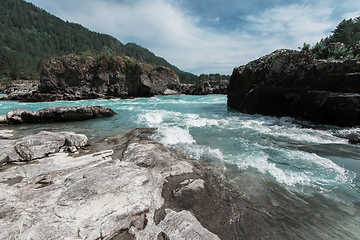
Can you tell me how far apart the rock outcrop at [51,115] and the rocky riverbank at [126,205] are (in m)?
7.11

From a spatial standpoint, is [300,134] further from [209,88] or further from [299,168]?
[209,88]

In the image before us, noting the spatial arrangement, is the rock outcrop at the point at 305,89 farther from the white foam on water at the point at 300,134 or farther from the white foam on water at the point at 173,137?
the white foam on water at the point at 173,137

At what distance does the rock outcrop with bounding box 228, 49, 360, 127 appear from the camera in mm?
6344

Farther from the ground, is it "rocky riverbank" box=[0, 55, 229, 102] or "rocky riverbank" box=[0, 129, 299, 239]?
"rocky riverbank" box=[0, 55, 229, 102]

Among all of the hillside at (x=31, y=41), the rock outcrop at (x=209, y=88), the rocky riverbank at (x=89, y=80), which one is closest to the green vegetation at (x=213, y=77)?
the hillside at (x=31, y=41)

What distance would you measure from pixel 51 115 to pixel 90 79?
22705 millimetres

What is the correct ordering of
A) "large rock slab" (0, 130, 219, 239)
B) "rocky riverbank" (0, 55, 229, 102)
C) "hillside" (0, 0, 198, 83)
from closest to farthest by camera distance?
1. "large rock slab" (0, 130, 219, 239)
2. "rocky riverbank" (0, 55, 229, 102)
3. "hillside" (0, 0, 198, 83)

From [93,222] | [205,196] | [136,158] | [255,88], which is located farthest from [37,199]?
[255,88]

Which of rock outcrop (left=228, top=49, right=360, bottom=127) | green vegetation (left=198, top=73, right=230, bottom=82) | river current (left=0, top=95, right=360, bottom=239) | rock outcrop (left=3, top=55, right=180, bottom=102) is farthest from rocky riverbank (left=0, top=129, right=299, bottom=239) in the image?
green vegetation (left=198, top=73, right=230, bottom=82)

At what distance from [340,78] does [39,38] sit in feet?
463

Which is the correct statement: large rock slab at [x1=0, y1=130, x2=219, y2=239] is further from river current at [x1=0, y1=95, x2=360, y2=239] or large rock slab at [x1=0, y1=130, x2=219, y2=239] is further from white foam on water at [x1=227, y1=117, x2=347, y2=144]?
white foam on water at [x1=227, y1=117, x2=347, y2=144]

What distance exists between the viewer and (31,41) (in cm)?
8438

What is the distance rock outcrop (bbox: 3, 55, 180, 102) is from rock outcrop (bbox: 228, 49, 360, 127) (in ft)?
84.7

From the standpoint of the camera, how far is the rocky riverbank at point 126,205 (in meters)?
1.85
